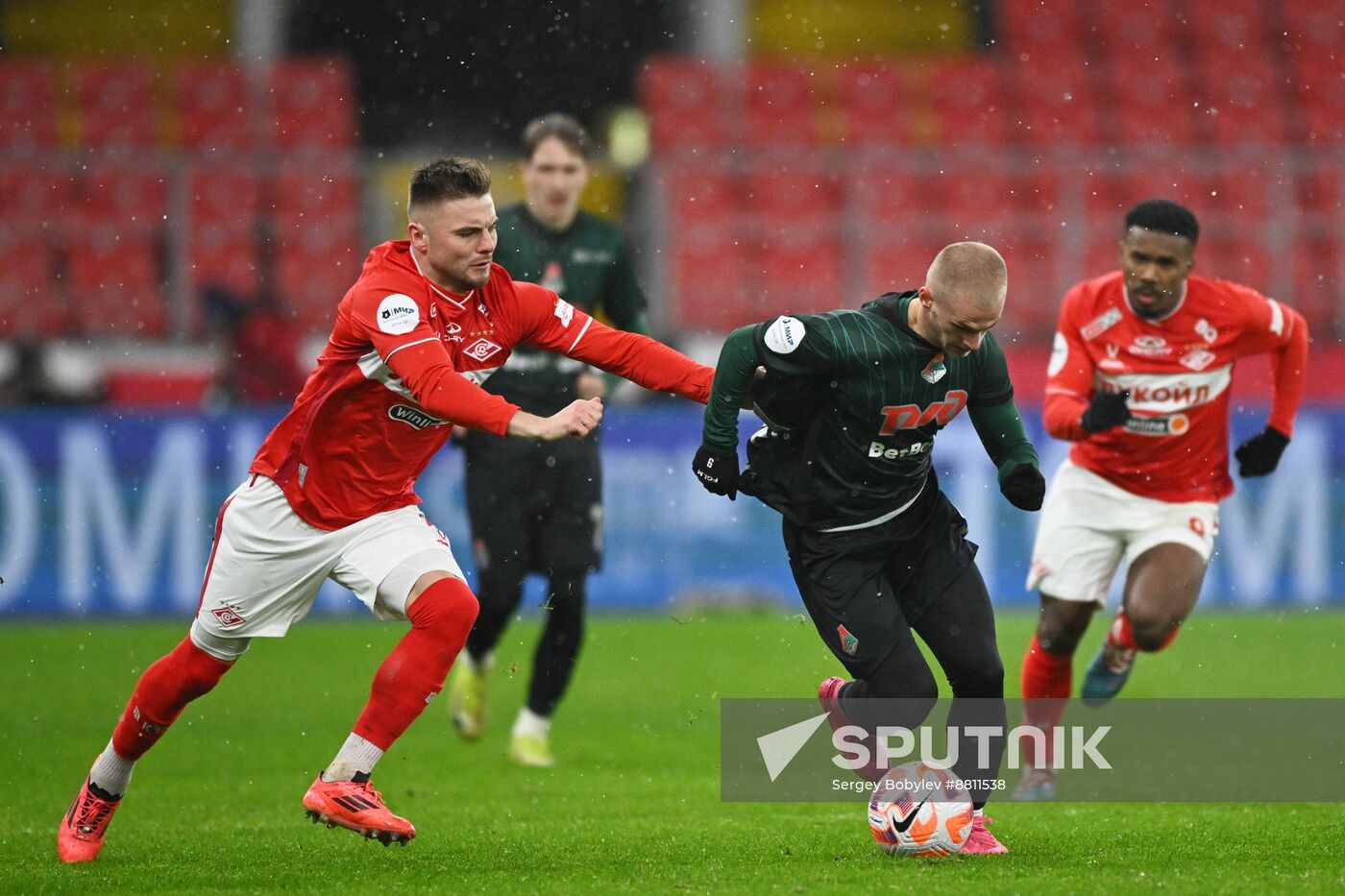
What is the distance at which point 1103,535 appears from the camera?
7.41 m

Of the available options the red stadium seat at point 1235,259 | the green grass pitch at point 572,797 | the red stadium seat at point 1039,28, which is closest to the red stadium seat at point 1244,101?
the red stadium seat at point 1039,28

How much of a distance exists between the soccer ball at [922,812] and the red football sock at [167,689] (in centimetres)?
232

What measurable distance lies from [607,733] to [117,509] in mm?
5184

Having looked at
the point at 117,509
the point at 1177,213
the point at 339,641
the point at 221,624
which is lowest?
the point at 339,641

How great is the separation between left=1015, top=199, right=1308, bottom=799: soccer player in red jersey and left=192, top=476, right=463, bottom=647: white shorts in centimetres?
284

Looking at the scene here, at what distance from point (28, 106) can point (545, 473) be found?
1230 centimetres

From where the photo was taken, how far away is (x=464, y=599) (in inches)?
224

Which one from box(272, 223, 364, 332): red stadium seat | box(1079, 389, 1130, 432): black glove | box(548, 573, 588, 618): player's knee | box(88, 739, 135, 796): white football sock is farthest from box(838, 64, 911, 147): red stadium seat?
box(88, 739, 135, 796): white football sock

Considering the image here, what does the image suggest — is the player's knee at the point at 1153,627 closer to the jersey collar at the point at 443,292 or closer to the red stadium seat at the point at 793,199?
the jersey collar at the point at 443,292

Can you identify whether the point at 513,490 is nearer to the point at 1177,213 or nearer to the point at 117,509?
the point at 1177,213

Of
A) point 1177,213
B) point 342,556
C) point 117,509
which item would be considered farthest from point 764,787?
point 117,509

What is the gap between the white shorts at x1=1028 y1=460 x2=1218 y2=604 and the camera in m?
7.33

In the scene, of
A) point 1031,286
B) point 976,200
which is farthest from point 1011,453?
point 976,200

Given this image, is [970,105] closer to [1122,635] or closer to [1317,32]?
[1317,32]
